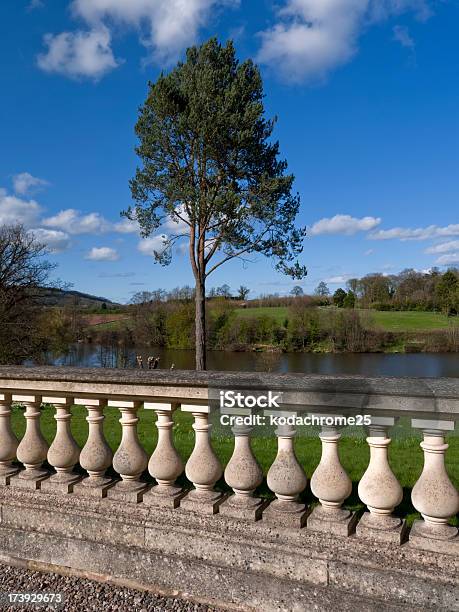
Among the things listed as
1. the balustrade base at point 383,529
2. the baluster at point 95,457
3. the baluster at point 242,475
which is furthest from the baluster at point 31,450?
the balustrade base at point 383,529

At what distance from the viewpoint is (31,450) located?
10.1 feet

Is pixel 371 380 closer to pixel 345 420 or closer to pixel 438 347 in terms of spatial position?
pixel 345 420

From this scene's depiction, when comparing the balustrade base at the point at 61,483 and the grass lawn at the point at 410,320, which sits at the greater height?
the grass lawn at the point at 410,320

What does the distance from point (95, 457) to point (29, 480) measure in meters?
0.52

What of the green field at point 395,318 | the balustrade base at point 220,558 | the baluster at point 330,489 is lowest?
the balustrade base at point 220,558

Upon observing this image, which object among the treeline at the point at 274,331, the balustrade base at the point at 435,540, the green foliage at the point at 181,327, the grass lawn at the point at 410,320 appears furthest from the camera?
the grass lawn at the point at 410,320

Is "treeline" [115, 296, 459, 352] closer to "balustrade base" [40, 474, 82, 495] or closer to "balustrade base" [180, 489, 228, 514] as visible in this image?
"balustrade base" [40, 474, 82, 495]

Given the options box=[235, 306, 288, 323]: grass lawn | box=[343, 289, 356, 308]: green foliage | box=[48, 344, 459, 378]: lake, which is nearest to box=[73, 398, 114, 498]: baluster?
box=[48, 344, 459, 378]: lake

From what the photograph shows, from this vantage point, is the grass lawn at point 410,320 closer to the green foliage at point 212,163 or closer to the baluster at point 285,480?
the green foliage at point 212,163

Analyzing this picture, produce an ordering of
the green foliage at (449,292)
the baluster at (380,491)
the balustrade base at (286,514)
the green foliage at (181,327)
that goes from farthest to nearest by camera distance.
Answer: the green foliage at (449,292), the green foliage at (181,327), the balustrade base at (286,514), the baluster at (380,491)

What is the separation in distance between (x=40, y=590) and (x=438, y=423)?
2.31 metres

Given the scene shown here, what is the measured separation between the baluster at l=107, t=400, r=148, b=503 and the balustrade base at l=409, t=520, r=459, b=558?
4.83ft

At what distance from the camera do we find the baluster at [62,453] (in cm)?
302

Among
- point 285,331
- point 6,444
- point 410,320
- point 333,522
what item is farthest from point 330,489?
point 410,320
